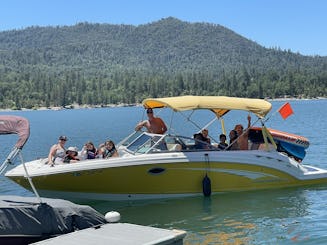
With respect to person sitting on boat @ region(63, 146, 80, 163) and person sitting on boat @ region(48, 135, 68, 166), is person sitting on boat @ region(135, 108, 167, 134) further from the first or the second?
person sitting on boat @ region(48, 135, 68, 166)

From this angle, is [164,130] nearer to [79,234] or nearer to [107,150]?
[107,150]

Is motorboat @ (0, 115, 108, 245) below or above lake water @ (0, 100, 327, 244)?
above

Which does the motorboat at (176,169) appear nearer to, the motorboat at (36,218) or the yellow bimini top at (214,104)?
the yellow bimini top at (214,104)

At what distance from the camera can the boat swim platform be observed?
721cm

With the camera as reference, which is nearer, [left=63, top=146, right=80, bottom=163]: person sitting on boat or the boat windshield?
[left=63, top=146, right=80, bottom=163]: person sitting on boat

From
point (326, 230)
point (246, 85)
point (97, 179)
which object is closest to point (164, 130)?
point (97, 179)

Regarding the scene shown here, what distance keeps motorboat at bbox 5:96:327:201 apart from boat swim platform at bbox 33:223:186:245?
18.3ft

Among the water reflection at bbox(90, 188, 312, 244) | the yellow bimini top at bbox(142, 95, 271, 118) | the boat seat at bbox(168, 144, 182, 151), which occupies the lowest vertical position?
the water reflection at bbox(90, 188, 312, 244)

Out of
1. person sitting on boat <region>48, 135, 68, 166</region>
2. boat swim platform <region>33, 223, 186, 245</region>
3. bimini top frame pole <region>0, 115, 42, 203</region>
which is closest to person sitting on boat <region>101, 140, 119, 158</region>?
person sitting on boat <region>48, 135, 68, 166</region>

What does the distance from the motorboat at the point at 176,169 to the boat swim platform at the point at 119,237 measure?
18.3 feet

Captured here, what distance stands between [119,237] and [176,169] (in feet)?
21.9

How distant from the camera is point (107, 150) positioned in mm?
14266

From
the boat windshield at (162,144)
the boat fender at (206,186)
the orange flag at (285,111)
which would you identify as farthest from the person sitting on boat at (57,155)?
the orange flag at (285,111)

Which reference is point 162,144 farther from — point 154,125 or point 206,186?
point 206,186
